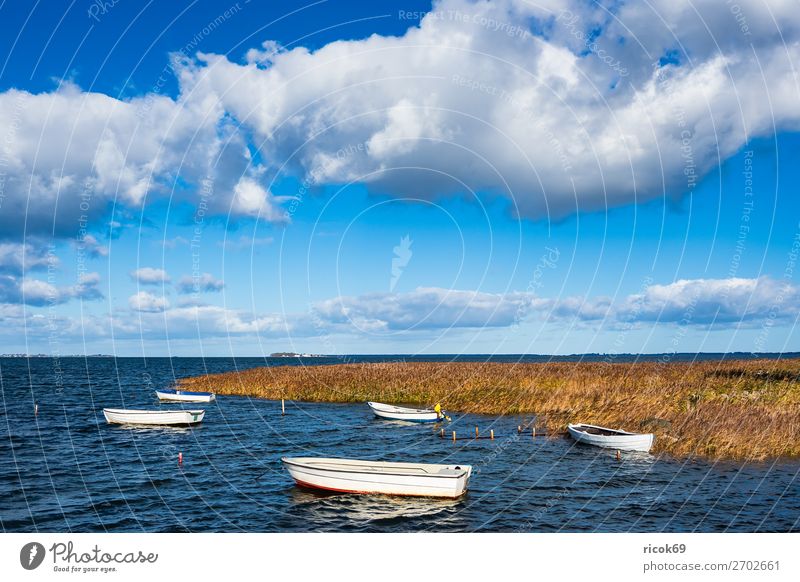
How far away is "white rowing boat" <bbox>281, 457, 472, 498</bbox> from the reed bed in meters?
14.4

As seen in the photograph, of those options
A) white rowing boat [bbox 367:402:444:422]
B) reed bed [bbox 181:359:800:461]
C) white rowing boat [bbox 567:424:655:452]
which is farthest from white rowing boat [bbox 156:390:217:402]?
white rowing boat [bbox 567:424:655:452]

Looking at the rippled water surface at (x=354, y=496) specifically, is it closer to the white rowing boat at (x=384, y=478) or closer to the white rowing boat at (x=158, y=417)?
the white rowing boat at (x=384, y=478)

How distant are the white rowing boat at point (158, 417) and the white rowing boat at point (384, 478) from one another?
76.9 feet

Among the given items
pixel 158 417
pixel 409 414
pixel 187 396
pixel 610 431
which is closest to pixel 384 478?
pixel 610 431

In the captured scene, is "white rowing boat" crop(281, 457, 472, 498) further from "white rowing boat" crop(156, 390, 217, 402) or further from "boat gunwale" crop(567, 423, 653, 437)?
"white rowing boat" crop(156, 390, 217, 402)

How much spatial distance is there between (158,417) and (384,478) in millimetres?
29501

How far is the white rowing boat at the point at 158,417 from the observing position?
149ft

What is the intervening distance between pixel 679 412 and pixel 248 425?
3228 cm

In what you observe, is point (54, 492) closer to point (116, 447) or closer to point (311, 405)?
point (116, 447)

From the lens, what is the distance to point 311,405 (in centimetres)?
5669

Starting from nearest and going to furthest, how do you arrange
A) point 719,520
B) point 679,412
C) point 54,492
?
point 719,520 → point 54,492 → point 679,412

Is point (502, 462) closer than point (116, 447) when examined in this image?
Yes

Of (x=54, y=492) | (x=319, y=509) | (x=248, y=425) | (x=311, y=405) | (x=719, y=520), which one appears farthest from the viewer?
(x=311, y=405)
